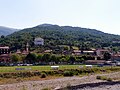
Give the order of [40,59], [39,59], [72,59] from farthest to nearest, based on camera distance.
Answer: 1. [72,59]
2. [39,59]
3. [40,59]

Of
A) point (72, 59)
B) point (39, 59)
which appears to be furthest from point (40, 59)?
point (72, 59)

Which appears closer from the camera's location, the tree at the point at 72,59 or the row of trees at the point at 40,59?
the row of trees at the point at 40,59

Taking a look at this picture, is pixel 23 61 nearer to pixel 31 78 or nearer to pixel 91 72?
pixel 91 72

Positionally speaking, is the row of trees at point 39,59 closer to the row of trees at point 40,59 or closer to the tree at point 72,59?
the row of trees at point 40,59

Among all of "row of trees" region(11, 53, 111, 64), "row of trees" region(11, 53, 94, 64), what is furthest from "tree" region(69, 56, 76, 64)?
"row of trees" region(11, 53, 94, 64)

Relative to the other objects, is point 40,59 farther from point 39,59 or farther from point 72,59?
point 72,59

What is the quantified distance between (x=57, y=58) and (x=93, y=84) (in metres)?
50.0

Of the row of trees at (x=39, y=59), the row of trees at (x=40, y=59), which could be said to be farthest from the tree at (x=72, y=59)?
the row of trees at (x=39, y=59)

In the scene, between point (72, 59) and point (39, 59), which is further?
point (72, 59)

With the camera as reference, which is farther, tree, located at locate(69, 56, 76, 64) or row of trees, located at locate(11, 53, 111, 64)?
tree, located at locate(69, 56, 76, 64)

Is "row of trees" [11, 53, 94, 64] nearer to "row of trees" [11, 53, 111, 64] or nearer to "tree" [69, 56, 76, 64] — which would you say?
"row of trees" [11, 53, 111, 64]

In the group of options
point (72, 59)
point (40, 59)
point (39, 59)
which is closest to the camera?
point (40, 59)

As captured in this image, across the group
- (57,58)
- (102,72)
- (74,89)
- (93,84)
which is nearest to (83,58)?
(57,58)

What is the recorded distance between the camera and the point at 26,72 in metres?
63.7
